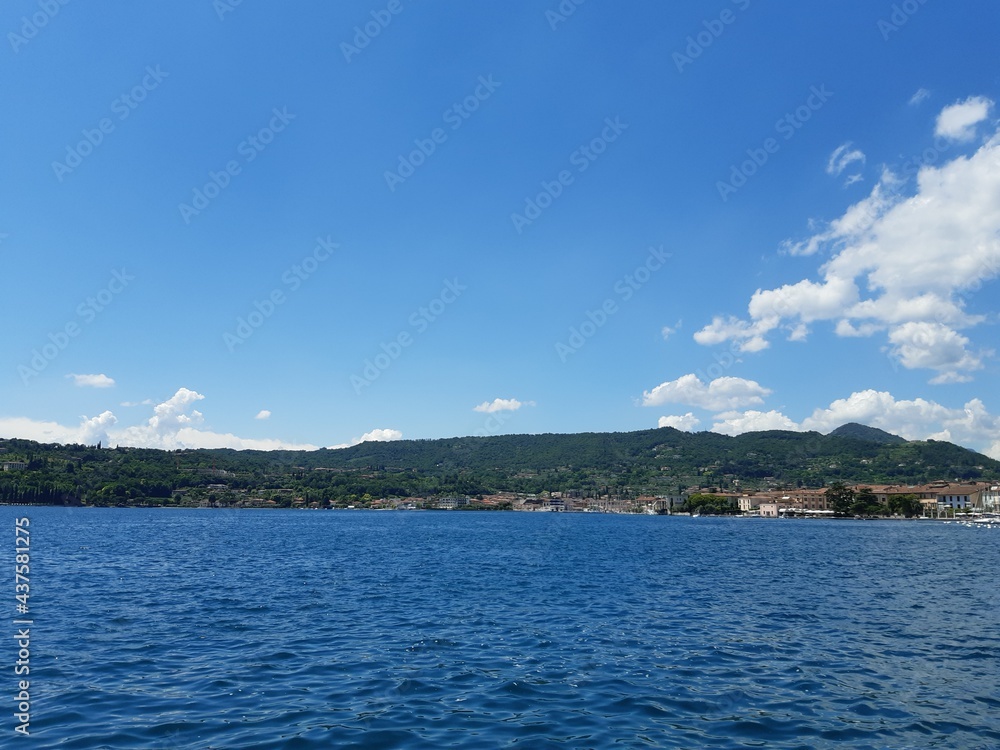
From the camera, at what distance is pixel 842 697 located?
15.6m

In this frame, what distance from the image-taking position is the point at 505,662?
18516 millimetres

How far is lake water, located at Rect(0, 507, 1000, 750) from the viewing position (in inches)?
521

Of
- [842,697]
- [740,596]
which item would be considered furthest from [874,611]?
[842,697]

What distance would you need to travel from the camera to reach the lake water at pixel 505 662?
43.4 ft

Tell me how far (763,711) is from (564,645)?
7.17m

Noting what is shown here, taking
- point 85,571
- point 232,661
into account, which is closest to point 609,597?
point 232,661

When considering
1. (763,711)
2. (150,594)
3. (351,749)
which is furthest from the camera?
(150,594)

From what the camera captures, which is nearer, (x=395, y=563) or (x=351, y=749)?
(x=351, y=749)

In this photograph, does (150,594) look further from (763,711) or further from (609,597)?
(763,711)

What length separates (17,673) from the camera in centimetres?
1697

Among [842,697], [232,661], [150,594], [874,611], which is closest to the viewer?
[842,697]

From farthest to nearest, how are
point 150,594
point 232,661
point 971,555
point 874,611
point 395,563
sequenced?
1. point 971,555
2. point 395,563
3. point 150,594
4. point 874,611
5. point 232,661

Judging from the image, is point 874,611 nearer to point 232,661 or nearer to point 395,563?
point 232,661

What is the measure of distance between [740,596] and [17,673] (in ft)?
92.0
